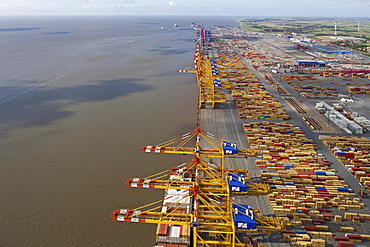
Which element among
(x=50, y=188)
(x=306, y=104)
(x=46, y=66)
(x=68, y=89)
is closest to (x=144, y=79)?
(x=68, y=89)

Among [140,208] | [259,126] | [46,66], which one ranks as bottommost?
[140,208]

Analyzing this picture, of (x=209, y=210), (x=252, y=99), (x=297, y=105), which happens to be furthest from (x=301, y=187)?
(x=252, y=99)

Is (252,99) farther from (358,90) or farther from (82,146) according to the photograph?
(82,146)

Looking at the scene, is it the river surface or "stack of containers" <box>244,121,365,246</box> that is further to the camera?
the river surface

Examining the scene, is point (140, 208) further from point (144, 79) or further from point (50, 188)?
point (144, 79)

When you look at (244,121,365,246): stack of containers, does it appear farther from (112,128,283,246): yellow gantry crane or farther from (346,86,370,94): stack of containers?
(346,86,370,94): stack of containers

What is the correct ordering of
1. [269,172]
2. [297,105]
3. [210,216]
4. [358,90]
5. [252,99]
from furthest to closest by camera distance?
1. [358,90]
2. [252,99]
3. [297,105]
4. [269,172]
5. [210,216]

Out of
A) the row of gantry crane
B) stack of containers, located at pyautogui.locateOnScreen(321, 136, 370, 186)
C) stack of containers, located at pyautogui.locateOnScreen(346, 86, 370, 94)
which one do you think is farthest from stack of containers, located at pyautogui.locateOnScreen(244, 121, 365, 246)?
stack of containers, located at pyautogui.locateOnScreen(346, 86, 370, 94)
